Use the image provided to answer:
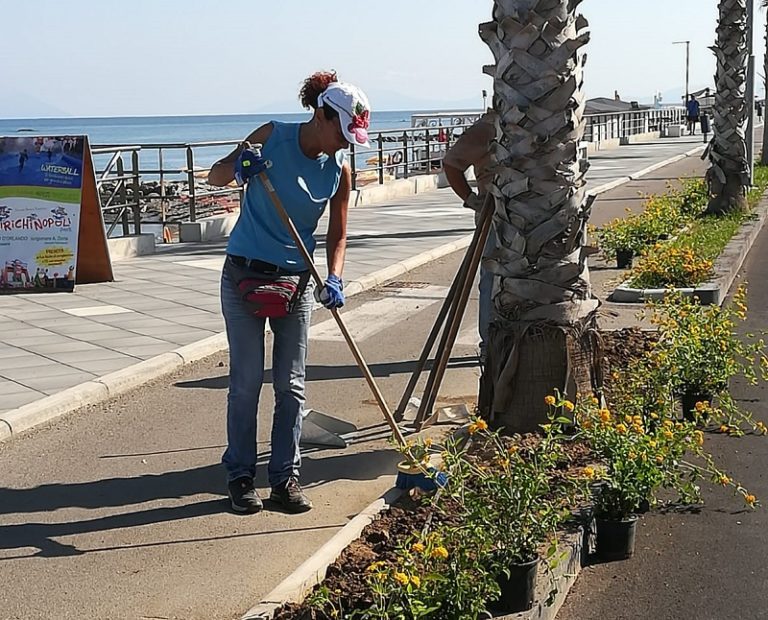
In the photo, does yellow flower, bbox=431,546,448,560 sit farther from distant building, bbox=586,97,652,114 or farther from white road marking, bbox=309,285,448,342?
distant building, bbox=586,97,652,114

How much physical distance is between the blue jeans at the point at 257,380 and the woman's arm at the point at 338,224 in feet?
0.62

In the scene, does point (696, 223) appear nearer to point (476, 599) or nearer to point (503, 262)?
point (503, 262)

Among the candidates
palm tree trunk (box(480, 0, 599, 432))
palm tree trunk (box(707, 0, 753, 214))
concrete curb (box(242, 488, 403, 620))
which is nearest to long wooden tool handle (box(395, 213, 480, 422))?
palm tree trunk (box(480, 0, 599, 432))

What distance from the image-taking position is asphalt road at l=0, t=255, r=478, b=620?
4480mm

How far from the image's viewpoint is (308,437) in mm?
6559

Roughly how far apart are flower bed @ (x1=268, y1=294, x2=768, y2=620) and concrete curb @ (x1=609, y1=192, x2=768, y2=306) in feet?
9.85

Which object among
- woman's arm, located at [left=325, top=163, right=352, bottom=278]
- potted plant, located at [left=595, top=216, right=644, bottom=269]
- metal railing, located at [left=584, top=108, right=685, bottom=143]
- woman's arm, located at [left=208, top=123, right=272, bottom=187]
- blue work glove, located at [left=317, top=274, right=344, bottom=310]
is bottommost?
potted plant, located at [left=595, top=216, right=644, bottom=269]

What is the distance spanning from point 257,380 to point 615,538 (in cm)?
179

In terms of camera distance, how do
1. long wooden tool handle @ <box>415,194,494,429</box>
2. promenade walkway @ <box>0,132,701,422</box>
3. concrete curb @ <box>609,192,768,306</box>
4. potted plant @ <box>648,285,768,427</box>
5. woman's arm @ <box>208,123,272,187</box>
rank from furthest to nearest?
concrete curb @ <box>609,192,768,306</box> < promenade walkway @ <box>0,132,701,422</box> < potted plant @ <box>648,285,768,427</box> < long wooden tool handle @ <box>415,194,494,429</box> < woman's arm @ <box>208,123,272,187</box>

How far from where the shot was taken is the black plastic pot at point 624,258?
13.3m

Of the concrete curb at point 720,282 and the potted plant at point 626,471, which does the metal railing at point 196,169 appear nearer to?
the concrete curb at point 720,282

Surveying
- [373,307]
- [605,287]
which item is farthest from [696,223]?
[373,307]

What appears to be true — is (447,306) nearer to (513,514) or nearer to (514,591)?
(513,514)

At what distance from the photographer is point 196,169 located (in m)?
16.4
